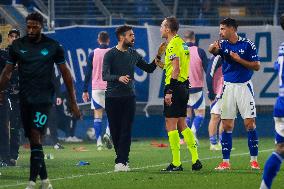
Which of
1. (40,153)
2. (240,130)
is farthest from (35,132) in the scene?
(240,130)

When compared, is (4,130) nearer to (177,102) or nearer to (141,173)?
(141,173)

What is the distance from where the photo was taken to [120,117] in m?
17.2

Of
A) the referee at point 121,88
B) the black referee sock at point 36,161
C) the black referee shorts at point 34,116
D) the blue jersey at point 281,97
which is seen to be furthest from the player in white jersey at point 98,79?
the blue jersey at point 281,97

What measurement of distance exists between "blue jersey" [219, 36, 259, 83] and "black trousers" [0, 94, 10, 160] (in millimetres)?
3895

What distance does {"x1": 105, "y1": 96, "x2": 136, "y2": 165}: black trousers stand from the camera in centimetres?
1706

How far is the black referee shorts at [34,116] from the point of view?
13.3 m

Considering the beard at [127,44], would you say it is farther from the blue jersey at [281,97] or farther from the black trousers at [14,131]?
the blue jersey at [281,97]

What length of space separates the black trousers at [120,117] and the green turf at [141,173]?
0.51 metres

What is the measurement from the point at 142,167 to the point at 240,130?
35.2ft

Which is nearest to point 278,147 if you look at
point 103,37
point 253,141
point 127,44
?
point 253,141

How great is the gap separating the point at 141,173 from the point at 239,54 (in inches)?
94.1

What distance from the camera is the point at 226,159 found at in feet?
55.8

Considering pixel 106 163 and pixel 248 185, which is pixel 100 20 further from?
pixel 248 185

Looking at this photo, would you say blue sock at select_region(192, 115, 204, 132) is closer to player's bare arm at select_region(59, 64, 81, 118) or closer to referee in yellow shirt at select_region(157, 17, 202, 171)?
referee in yellow shirt at select_region(157, 17, 202, 171)
